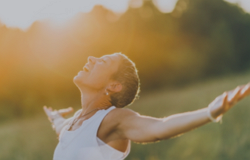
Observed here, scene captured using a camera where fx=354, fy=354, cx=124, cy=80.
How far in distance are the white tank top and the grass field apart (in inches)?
240

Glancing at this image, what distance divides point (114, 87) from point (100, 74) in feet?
0.45

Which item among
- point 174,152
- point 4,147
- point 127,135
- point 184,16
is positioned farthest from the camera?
point 184,16

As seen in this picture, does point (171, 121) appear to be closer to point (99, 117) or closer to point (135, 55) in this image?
point (99, 117)

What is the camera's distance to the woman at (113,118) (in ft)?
5.56

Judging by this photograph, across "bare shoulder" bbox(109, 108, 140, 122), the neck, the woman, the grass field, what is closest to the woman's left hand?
the woman

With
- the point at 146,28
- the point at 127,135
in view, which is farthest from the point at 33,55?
the point at 127,135

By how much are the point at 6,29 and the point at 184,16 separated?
203 inches

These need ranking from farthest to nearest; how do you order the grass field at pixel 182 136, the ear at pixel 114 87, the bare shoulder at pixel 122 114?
1. the grass field at pixel 182 136
2. the ear at pixel 114 87
3. the bare shoulder at pixel 122 114

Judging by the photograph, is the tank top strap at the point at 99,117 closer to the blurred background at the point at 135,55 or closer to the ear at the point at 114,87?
the ear at the point at 114,87

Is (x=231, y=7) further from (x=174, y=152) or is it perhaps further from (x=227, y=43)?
(x=174, y=152)

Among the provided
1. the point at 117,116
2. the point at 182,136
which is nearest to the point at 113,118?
the point at 117,116

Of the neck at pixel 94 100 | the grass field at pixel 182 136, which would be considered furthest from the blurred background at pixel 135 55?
the neck at pixel 94 100

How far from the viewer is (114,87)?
2.37 m

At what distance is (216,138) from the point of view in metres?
8.30
